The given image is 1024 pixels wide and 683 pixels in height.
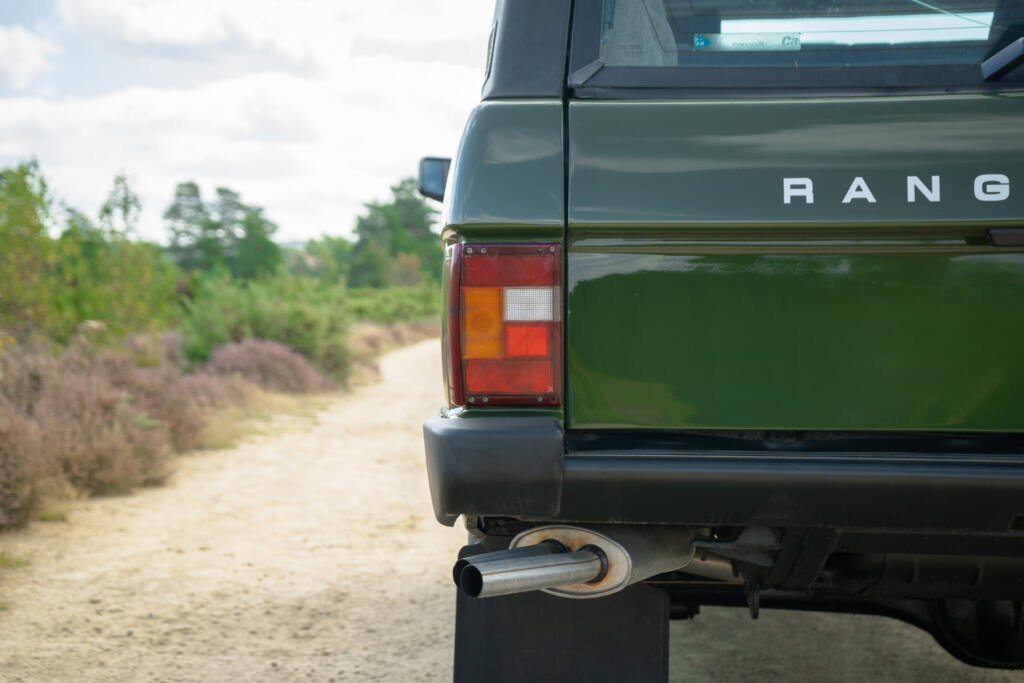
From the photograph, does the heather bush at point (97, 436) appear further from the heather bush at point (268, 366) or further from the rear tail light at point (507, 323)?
the rear tail light at point (507, 323)

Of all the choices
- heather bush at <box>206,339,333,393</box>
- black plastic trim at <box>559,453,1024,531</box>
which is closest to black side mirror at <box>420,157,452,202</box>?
black plastic trim at <box>559,453,1024,531</box>

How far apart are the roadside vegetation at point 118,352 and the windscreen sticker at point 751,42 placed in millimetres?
5249

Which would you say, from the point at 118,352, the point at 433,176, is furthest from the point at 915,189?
the point at 118,352

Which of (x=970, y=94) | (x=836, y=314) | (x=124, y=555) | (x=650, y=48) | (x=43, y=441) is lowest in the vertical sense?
(x=124, y=555)

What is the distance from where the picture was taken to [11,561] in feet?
16.5

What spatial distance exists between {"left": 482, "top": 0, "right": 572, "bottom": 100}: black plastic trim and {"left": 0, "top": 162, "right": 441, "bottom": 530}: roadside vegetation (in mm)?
4913

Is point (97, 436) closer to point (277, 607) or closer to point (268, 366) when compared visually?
point (277, 607)

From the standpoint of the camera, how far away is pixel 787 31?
2.21 m

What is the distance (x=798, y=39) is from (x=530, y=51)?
638mm

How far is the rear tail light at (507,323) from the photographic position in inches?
79.5

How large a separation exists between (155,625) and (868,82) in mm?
3681

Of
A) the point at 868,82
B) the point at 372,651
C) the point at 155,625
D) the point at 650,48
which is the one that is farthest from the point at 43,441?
the point at 868,82

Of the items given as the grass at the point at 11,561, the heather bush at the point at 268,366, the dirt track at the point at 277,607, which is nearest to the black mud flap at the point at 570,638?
the dirt track at the point at 277,607

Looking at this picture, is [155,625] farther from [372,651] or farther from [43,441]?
[43,441]
